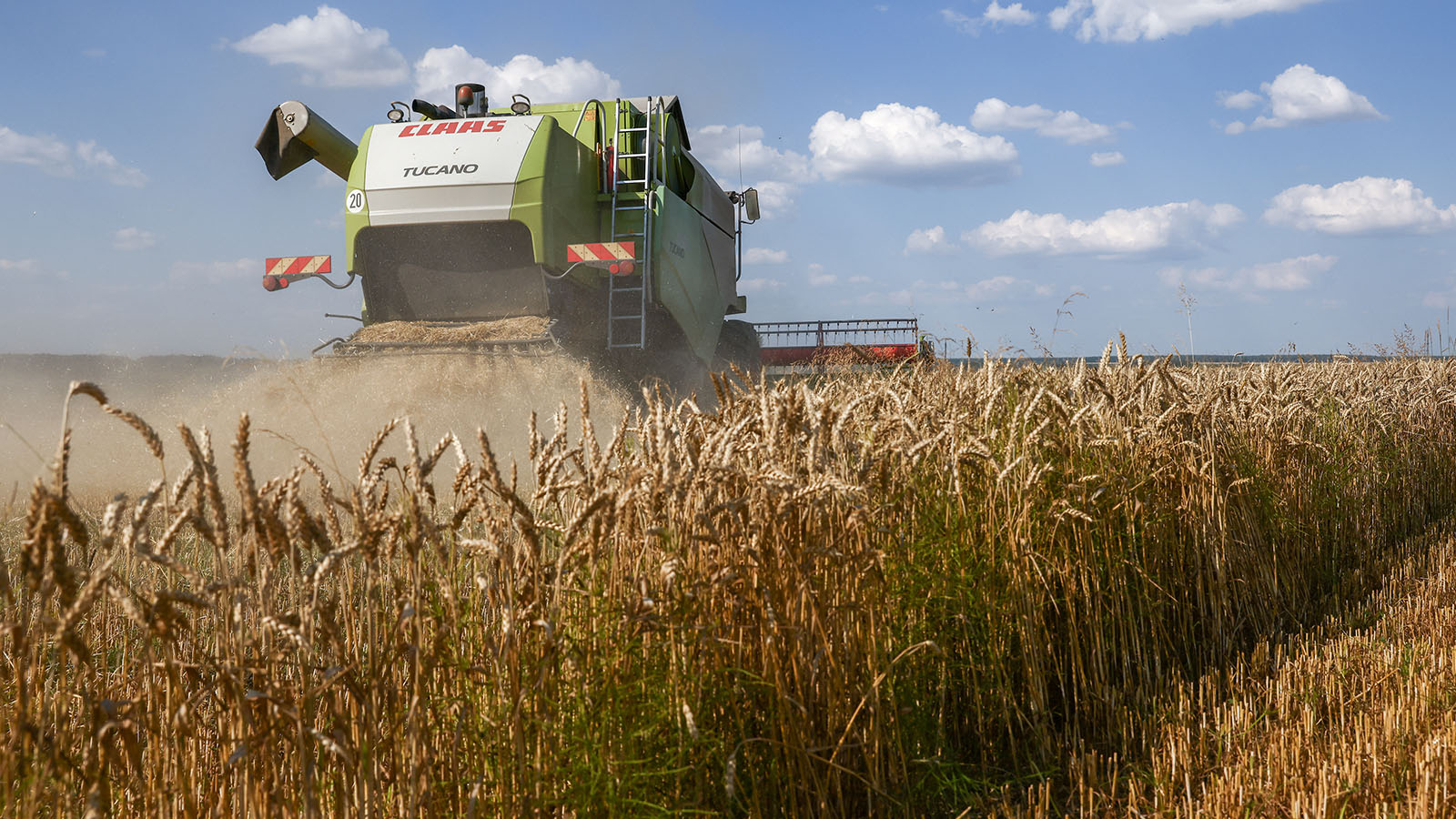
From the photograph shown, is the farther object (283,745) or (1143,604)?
(1143,604)

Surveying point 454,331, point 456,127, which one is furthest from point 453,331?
point 456,127

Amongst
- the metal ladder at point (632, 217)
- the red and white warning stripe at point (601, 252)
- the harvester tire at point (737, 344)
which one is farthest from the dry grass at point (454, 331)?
the harvester tire at point (737, 344)

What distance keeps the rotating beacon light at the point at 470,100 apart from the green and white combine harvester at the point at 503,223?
0.4 inches

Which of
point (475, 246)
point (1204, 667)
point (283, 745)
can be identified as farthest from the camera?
point (475, 246)

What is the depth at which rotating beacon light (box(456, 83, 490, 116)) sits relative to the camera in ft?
27.4

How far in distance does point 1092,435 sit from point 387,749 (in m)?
2.56

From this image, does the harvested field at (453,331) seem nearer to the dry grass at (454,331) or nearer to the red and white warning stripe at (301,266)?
the dry grass at (454,331)

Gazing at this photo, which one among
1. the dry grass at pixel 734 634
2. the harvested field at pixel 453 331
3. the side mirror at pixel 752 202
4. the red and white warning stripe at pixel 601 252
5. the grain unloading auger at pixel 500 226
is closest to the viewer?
the dry grass at pixel 734 634

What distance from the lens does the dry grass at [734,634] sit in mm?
1521

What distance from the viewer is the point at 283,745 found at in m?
1.81

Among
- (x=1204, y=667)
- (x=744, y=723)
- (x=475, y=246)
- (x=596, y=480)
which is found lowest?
(x=1204, y=667)

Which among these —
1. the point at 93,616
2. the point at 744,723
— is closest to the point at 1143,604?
the point at 744,723

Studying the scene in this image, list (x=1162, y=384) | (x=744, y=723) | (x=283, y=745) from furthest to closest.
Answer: (x=1162, y=384)
(x=744, y=723)
(x=283, y=745)

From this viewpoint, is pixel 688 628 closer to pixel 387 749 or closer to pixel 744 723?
pixel 744 723
